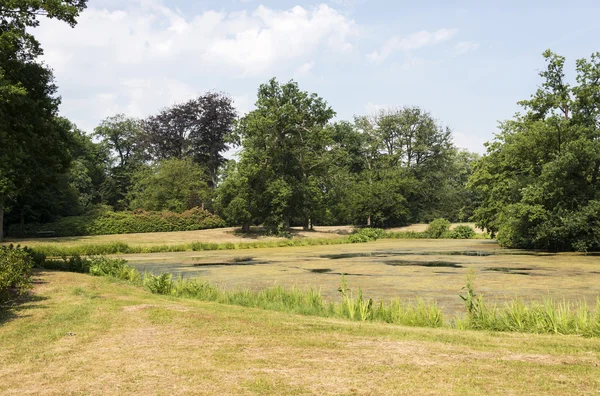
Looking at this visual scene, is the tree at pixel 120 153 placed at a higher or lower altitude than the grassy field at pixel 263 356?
higher

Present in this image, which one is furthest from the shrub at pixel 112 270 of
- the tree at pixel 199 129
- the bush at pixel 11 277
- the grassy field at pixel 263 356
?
the tree at pixel 199 129

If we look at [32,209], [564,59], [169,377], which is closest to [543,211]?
[564,59]

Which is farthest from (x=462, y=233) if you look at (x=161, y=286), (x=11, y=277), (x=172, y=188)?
(x=11, y=277)

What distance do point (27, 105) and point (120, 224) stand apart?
28.1m

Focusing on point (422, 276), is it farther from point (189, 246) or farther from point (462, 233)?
point (462, 233)

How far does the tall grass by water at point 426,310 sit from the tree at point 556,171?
2005cm

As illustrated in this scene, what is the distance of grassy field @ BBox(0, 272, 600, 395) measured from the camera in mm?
5531

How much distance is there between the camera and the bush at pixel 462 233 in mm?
52062

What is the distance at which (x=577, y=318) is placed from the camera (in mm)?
8852

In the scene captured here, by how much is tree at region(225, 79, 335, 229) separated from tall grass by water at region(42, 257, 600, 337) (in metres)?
34.8

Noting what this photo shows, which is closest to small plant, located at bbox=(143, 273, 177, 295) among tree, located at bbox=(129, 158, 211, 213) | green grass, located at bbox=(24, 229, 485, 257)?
green grass, located at bbox=(24, 229, 485, 257)

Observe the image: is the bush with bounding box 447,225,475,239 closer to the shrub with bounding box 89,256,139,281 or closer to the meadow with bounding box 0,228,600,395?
the meadow with bounding box 0,228,600,395

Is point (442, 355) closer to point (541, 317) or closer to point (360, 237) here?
point (541, 317)

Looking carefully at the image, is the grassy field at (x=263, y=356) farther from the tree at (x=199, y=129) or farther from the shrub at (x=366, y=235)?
the tree at (x=199, y=129)
